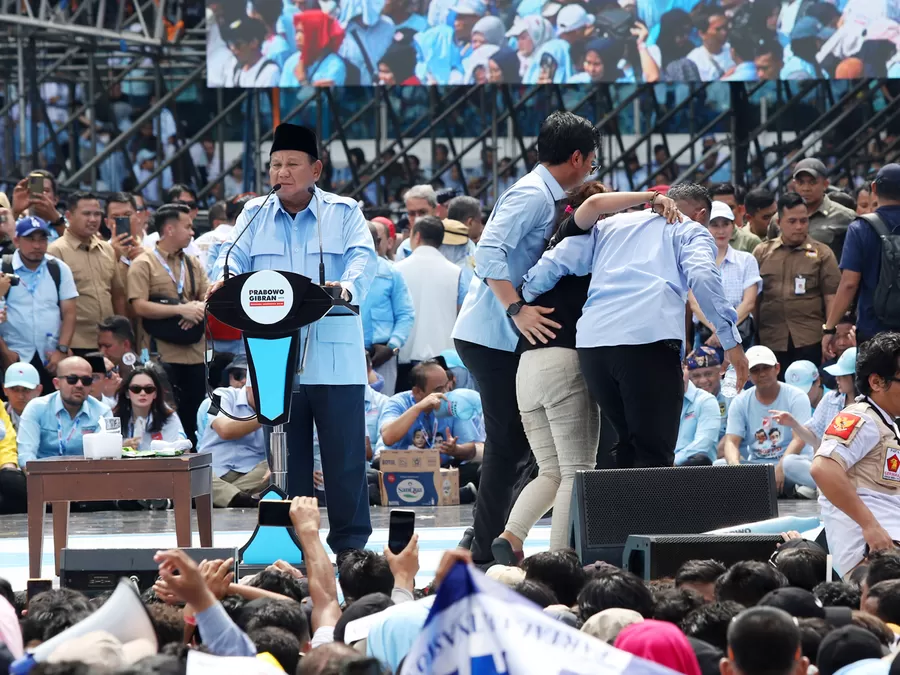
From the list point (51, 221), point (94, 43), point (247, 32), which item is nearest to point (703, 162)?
point (247, 32)

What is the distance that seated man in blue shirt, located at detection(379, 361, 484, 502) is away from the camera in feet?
32.2

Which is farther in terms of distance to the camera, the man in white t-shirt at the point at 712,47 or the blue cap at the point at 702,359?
the man in white t-shirt at the point at 712,47

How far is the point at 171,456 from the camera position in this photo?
679 centimetres

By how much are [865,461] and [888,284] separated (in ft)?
9.81

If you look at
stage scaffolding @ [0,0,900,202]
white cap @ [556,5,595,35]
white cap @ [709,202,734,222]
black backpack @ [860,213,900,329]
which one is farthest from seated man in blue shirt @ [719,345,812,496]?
stage scaffolding @ [0,0,900,202]

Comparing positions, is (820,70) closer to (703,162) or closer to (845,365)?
(703,162)

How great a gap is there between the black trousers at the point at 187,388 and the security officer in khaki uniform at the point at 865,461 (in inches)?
230

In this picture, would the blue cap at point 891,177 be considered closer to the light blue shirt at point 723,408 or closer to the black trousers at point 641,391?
the light blue shirt at point 723,408

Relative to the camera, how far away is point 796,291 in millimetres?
10406

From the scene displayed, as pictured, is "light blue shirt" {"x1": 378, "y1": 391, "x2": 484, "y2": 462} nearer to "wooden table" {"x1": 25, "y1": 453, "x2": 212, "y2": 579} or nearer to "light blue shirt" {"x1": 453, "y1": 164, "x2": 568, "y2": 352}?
"wooden table" {"x1": 25, "y1": 453, "x2": 212, "y2": 579}

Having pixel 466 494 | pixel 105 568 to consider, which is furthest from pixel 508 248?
pixel 466 494

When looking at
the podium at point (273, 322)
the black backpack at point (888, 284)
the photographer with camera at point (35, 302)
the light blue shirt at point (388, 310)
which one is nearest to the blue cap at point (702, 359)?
the light blue shirt at point (388, 310)

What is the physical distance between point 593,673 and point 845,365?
6.57 m

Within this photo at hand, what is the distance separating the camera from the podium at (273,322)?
6.00 metres
